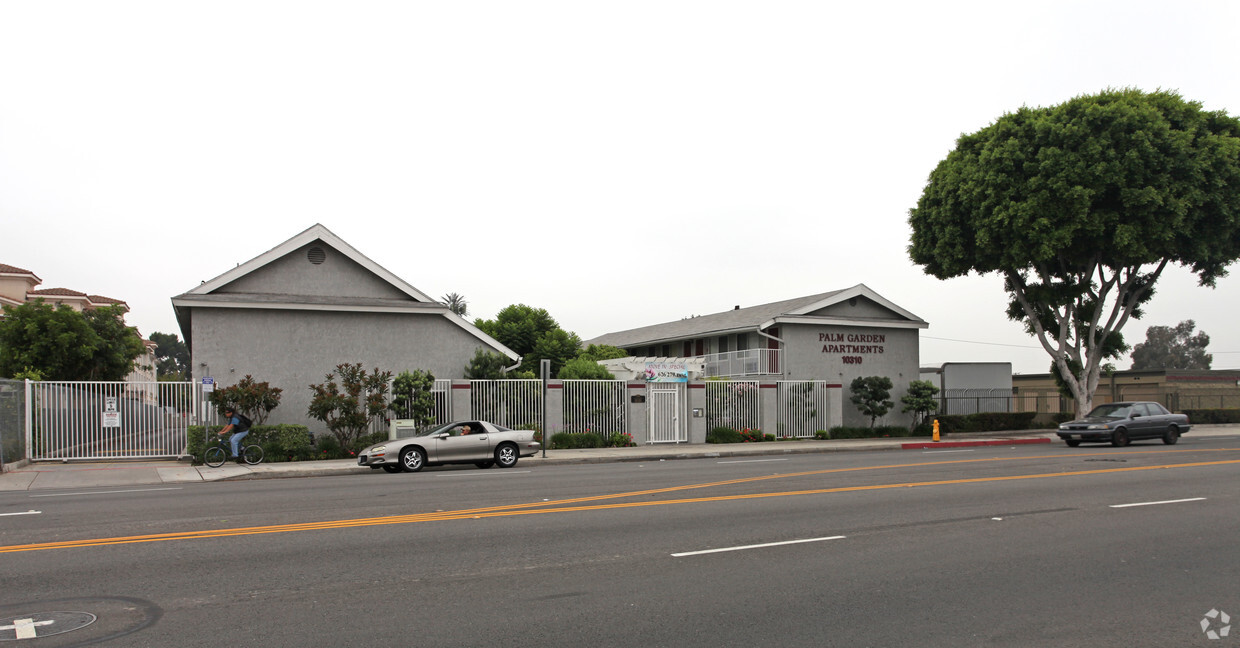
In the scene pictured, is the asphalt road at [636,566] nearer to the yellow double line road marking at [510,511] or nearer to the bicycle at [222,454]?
the yellow double line road marking at [510,511]

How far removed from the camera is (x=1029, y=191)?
2927 cm

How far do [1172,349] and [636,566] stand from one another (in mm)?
111968

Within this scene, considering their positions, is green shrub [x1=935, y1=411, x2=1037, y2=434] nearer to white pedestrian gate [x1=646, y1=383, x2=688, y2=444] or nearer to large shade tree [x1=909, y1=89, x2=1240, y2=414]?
large shade tree [x1=909, y1=89, x2=1240, y2=414]

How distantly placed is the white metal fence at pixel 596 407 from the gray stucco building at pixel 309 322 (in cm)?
367

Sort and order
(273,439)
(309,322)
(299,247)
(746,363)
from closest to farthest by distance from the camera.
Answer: (273,439) → (309,322) → (299,247) → (746,363)

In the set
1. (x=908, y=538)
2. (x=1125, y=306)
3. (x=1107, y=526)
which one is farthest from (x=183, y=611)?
(x=1125, y=306)

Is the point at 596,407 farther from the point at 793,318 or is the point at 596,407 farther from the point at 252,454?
the point at 252,454

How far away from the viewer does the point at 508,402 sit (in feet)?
87.6

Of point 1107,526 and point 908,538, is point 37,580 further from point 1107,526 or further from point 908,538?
point 1107,526

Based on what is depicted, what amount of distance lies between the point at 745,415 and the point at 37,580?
1003 inches

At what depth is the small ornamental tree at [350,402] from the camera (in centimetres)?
2331

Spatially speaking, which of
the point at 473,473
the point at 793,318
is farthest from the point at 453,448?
the point at 793,318

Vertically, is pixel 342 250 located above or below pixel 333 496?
above

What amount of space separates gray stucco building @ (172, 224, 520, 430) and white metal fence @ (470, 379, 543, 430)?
1495 mm
